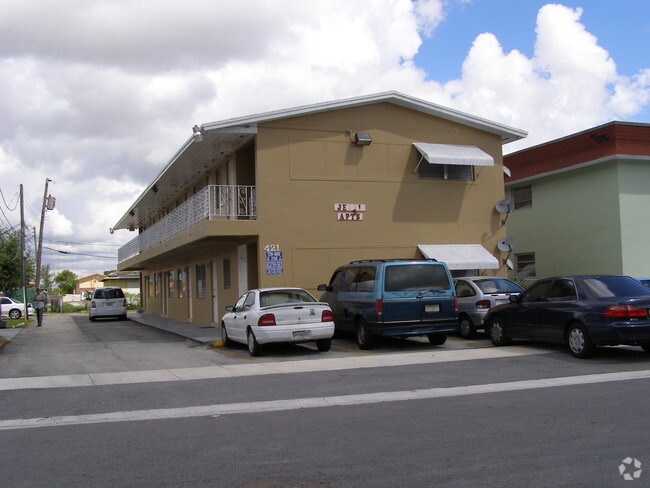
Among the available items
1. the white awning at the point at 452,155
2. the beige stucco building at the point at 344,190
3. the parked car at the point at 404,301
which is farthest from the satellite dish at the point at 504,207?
the parked car at the point at 404,301

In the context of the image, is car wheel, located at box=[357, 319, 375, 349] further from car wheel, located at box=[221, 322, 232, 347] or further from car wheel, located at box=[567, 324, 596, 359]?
Result: car wheel, located at box=[567, 324, 596, 359]

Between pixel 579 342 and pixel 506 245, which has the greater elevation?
pixel 506 245

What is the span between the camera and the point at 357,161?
18625 millimetres

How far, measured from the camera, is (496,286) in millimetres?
15422

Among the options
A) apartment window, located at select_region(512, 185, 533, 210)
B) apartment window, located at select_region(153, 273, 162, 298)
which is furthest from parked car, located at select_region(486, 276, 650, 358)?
apartment window, located at select_region(153, 273, 162, 298)

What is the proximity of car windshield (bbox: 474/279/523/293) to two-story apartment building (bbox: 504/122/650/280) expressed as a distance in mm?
6275

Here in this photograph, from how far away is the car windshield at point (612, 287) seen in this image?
1101cm

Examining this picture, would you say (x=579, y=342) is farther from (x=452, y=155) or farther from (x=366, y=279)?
(x=452, y=155)

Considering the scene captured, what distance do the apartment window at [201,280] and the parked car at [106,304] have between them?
368 inches

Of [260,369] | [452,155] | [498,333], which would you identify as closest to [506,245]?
[452,155]

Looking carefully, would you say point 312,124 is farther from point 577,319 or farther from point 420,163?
point 577,319

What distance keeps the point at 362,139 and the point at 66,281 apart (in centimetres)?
11979

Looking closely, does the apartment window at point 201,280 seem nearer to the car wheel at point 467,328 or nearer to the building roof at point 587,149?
the car wheel at point 467,328

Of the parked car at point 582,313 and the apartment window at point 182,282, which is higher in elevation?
the apartment window at point 182,282
